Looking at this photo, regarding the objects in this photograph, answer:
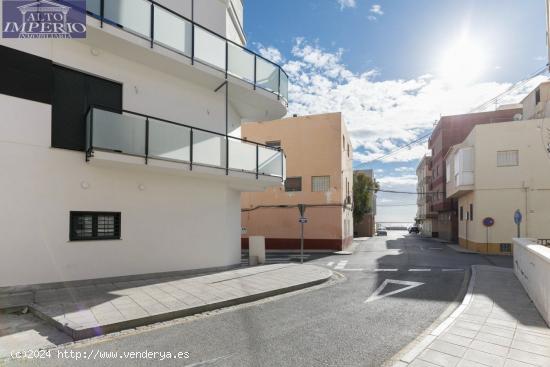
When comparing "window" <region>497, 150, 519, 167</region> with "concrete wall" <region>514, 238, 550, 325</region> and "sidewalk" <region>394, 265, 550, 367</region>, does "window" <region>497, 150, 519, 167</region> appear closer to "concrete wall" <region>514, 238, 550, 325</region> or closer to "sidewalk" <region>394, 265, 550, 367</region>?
"concrete wall" <region>514, 238, 550, 325</region>

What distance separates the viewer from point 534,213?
63.9ft

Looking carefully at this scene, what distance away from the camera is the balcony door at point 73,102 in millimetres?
7895

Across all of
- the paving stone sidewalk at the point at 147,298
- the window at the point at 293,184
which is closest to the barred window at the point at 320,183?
the window at the point at 293,184

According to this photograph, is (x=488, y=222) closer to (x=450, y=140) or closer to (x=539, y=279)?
(x=539, y=279)

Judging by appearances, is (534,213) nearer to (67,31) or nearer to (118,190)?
(118,190)

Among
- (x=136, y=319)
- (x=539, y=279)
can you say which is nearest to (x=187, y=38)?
(x=136, y=319)

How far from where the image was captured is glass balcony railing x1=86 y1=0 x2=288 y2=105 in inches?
321

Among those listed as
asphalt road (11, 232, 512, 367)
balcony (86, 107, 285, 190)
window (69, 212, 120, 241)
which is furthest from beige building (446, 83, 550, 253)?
window (69, 212, 120, 241)

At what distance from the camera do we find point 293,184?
22.2 metres

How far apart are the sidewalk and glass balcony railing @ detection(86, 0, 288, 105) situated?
8.85m

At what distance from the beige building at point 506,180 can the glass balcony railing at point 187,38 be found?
1552 centimetres

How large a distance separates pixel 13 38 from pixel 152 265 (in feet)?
20.8

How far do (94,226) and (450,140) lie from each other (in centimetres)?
3542

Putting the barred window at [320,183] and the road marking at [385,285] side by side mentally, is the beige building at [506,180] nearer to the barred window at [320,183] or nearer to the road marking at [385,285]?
the barred window at [320,183]
